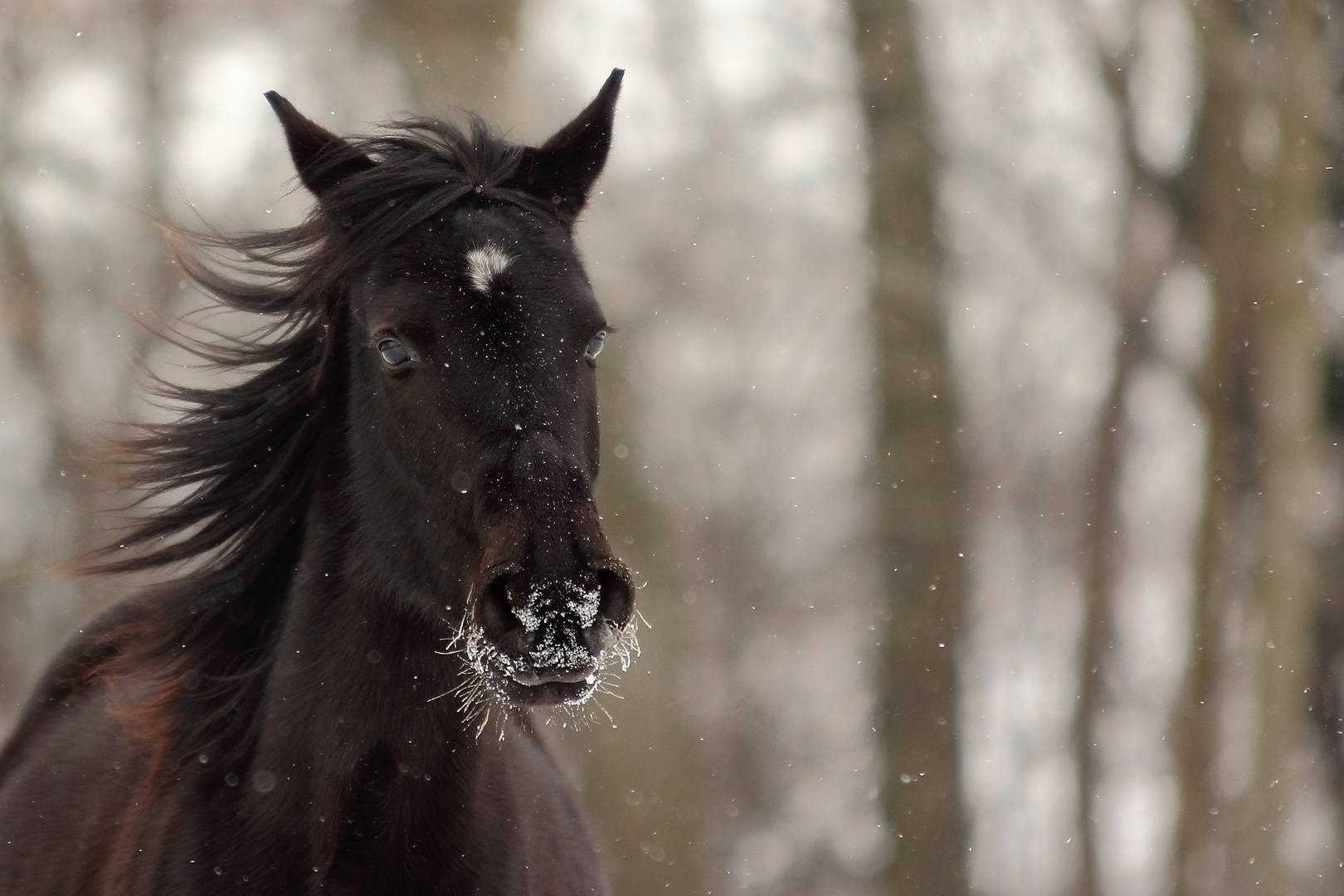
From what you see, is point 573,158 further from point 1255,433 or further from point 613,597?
point 1255,433

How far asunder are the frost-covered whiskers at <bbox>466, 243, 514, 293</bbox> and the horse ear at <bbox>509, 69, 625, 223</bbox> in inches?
17.9

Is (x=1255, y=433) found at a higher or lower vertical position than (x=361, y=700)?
higher

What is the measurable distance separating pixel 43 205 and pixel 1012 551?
9524 millimetres

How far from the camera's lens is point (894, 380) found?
8906 mm

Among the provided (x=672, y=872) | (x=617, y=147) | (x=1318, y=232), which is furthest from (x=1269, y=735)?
(x=617, y=147)

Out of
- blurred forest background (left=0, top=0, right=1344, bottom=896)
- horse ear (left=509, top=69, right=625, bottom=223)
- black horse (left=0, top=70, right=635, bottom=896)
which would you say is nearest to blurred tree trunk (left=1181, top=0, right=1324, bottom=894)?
blurred forest background (left=0, top=0, right=1344, bottom=896)

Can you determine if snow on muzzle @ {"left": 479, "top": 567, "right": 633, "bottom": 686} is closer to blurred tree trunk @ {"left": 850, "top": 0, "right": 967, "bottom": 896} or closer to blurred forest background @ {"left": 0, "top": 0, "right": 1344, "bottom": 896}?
blurred forest background @ {"left": 0, "top": 0, "right": 1344, "bottom": 896}

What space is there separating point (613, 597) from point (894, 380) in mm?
6819

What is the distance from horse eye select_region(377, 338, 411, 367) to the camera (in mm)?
→ 2664

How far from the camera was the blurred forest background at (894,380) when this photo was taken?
9.05 meters

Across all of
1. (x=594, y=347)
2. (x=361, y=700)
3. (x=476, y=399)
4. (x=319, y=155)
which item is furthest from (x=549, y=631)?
(x=319, y=155)

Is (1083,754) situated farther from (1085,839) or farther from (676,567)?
(676,567)

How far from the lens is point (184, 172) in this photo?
12617 mm

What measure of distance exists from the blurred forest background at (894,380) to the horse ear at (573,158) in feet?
15.5
